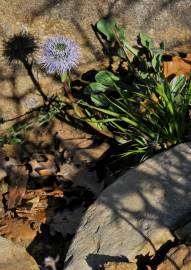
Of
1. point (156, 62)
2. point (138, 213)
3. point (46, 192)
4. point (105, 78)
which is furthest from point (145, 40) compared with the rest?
point (138, 213)

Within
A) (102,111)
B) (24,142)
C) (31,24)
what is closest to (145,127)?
(102,111)

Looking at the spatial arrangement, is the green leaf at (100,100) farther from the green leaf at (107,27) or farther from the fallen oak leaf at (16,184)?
the fallen oak leaf at (16,184)

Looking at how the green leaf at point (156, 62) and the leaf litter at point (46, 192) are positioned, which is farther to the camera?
the green leaf at point (156, 62)

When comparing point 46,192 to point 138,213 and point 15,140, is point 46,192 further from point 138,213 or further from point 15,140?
point 138,213

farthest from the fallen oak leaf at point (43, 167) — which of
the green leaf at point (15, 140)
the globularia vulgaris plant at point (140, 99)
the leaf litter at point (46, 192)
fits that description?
the globularia vulgaris plant at point (140, 99)

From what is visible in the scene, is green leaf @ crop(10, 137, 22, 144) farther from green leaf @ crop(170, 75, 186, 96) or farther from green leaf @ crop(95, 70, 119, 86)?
green leaf @ crop(170, 75, 186, 96)
